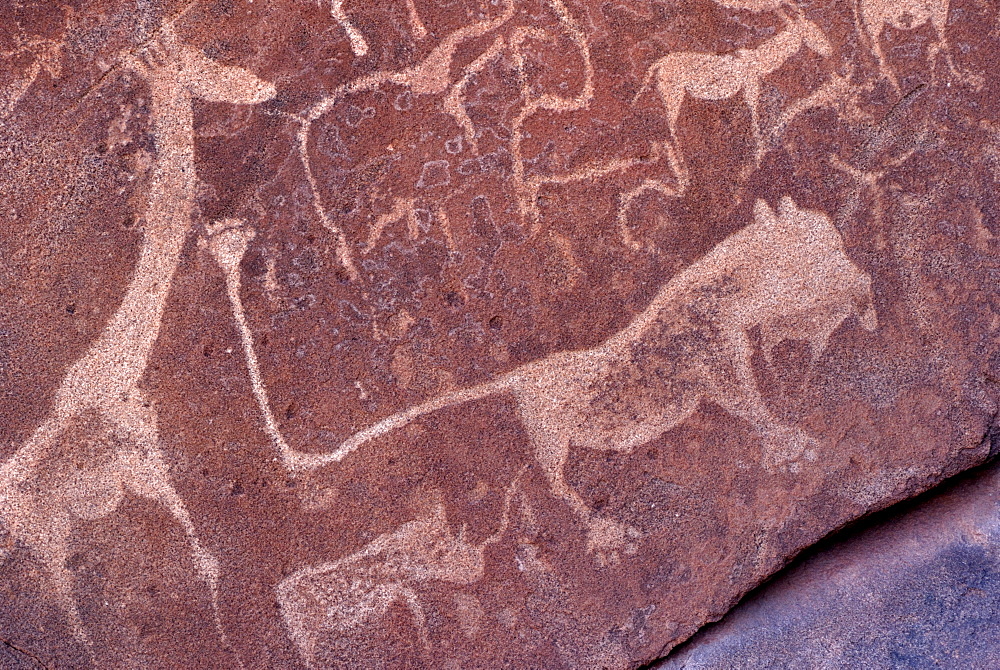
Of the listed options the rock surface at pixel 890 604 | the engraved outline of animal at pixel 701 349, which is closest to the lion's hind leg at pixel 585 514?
the engraved outline of animal at pixel 701 349

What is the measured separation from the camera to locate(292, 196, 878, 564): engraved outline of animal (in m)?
1.74

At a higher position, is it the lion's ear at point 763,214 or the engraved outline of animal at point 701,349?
the lion's ear at point 763,214

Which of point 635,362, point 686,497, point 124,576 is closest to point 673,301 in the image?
point 635,362

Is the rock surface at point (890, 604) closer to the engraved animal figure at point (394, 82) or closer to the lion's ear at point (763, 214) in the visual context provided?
the lion's ear at point (763, 214)

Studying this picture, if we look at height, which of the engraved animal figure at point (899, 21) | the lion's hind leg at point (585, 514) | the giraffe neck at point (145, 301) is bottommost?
the lion's hind leg at point (585, 514)

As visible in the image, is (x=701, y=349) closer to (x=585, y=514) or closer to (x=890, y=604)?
(x=585, y=514)

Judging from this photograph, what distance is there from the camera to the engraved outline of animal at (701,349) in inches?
68.4

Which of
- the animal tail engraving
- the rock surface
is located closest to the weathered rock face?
the animal tail engraving

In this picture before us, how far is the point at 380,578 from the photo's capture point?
174 cm

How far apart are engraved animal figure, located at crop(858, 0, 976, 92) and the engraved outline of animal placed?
36 centimetres

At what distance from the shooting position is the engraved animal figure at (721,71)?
1.74 meters

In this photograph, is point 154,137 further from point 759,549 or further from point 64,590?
point 759,549

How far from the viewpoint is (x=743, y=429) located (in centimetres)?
175

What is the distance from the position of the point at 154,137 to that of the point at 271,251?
12.8 inches
